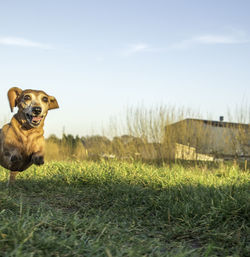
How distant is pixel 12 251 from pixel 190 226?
2.00 m

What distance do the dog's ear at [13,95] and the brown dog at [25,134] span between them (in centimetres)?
6

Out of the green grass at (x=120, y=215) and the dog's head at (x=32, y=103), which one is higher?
the dog's head at (x=32, y=103)

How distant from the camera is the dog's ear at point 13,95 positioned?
3.67 metres

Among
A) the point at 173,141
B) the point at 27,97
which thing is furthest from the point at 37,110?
the point at 173,141

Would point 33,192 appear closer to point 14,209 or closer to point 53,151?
point 14,209

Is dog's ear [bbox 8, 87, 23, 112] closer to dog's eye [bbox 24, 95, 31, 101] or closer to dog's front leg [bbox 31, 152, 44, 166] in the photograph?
dog's eye [bbox 24, 95, 31, 101]

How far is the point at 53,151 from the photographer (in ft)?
47.2

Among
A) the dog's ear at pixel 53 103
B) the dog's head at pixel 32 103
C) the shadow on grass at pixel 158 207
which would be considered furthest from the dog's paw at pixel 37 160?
the dog's ear at pixel 53 103

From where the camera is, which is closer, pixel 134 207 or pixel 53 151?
pixel 134 207

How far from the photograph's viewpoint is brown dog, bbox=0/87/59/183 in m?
3.45

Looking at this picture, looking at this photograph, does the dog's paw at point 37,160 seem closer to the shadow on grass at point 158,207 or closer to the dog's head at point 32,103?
the dog's head at point 32,103

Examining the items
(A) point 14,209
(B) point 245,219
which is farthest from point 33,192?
(B) point 245,219

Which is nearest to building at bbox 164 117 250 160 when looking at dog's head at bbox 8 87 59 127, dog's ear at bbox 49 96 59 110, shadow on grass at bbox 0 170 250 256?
shadow on grass at bbox 0 170 250 256

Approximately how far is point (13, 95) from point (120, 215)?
1899mm
